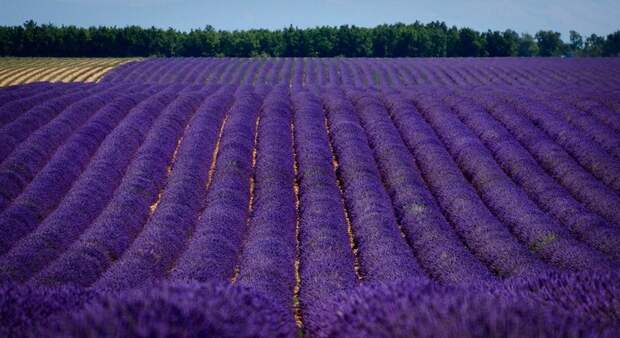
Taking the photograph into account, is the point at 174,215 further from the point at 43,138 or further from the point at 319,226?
the point at 43,138

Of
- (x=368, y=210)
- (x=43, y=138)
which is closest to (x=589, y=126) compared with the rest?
(x=368, y=210)

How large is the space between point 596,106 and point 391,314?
66.3 feet

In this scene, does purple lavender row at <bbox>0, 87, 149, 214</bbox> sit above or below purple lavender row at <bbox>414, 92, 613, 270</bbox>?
above

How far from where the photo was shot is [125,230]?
37.9 ft

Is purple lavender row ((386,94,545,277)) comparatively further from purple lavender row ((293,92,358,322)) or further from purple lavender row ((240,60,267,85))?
purple lavender row ((240,60,267,85))

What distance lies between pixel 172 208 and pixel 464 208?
22.2ft

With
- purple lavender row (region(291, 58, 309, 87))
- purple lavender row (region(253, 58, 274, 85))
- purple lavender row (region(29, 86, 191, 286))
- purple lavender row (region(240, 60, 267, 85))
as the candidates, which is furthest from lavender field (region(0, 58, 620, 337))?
purple lavender row (region(253, 58, 274, 85))

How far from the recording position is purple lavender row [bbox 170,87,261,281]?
9844mm

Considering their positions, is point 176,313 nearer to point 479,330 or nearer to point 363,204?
point 479,330

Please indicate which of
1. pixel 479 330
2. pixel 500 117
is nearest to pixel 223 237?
pixel 479 330

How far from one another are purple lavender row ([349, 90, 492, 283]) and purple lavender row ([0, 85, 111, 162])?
10.6 m

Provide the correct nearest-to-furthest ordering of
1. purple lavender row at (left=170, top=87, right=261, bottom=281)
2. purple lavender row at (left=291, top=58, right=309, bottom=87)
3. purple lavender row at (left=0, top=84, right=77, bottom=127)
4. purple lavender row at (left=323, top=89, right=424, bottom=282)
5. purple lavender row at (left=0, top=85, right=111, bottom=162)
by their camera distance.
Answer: purple lavender row at (left=170, top=87, right=261, bottom=281) < purple lavender row at (left=323, top=89, right=424, bottom=282) < purple lavender row at (left=0, top=85, right=111, bottom=162) < purple lavender row at (left=0, top=84, right=77, bottom=127) < purple lavender row at (left=291, top=58, right=309, bottom=87)

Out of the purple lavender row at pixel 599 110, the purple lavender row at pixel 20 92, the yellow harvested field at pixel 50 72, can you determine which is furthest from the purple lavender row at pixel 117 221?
the yellow harvested field at pixel 50 72

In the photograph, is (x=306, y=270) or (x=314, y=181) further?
(x=314, y=181)
